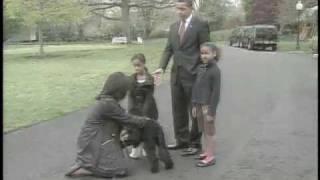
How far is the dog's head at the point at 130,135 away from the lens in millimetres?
6273

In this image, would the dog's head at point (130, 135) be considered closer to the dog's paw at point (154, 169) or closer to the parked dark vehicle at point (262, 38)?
the dog's paw at point (154, 169)

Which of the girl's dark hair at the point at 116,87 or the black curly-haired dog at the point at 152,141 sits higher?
the girl's dark hair at the point at 116,87

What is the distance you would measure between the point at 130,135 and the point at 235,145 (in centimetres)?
173

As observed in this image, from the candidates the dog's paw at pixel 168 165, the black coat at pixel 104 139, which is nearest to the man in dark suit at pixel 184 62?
the dog's paw at pixel 168 165

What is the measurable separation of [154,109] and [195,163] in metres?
0.73

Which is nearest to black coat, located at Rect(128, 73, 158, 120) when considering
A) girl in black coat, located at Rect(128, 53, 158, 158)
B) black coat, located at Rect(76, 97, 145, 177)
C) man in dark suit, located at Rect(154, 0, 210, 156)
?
girl in black coat, located at Rect(128, 53, 158, 158)

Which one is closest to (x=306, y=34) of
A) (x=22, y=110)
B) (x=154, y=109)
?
(x=22, y=110)

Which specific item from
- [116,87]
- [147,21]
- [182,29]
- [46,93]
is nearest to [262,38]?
[147,21]

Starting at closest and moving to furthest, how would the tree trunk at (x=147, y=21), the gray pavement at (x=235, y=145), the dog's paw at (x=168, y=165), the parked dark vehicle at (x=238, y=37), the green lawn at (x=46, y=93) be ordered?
1. the gray pavement at (x=235, y=145)
2. the dog's paw at (x=168, y=165)
3. the green lawn at (x=46, y=93)
4. the parked dark vehicle at (x=238, y=37)
5. the tree trunk at (x=147, y=21)

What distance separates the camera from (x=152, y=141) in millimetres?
6270

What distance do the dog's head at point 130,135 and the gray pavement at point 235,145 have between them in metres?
0.25

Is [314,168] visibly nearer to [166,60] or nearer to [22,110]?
[166,60]

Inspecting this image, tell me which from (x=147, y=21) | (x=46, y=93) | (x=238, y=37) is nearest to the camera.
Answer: (x=46, y=93)

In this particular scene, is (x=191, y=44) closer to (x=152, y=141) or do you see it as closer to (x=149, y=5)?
(x=152, y=141)
